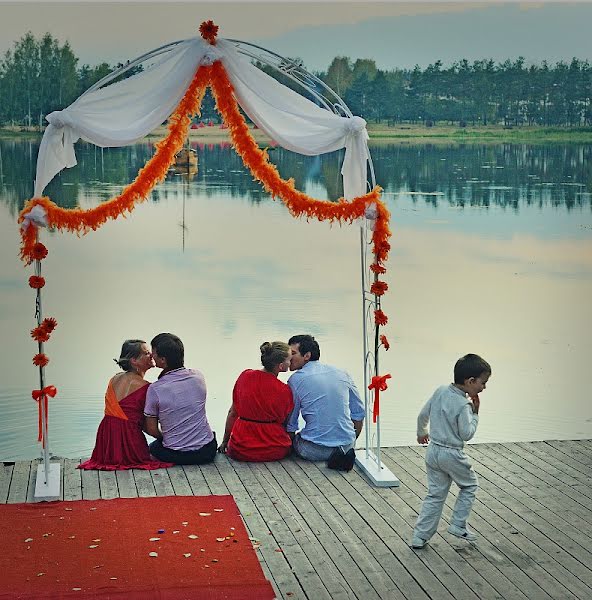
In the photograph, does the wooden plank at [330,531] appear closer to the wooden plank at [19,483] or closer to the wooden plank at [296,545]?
the wooden plank at [296,545]

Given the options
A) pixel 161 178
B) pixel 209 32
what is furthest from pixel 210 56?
pixel 161 178

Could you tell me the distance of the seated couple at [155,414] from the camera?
779 cm

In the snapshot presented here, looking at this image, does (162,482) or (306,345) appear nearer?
(162,482)

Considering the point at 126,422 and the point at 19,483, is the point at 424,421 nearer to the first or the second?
the point at 126,422

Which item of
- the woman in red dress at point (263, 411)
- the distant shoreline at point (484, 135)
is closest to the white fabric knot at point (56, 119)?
the woman in red dress at point (263, 411)

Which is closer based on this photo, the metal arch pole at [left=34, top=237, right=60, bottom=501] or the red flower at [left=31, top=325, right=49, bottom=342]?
the metal arch pole at [left=34, top=237, right=60, bottom=501]

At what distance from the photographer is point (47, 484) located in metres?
7.34

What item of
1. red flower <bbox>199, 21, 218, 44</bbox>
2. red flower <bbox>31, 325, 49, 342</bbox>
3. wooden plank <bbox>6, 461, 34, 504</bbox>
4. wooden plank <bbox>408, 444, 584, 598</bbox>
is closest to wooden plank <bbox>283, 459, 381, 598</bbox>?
wooden plank <bbox>408, 444, 584, 598</bbox>

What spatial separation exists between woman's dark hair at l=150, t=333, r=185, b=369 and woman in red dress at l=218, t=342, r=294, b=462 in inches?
15.2

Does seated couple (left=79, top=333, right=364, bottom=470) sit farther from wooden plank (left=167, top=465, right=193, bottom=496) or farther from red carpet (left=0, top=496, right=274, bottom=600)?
red carpet (left=0, top=496, right=274, bottom=600)

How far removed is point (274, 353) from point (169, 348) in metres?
0.62

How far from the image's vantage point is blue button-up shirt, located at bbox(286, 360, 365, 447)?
788 centimetres

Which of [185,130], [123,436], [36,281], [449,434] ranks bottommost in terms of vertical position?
[123,436]

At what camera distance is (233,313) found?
13406mm
